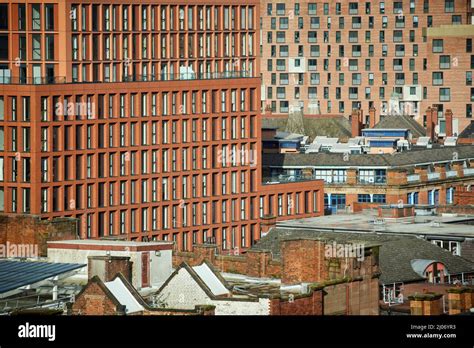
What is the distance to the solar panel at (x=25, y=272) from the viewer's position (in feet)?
256

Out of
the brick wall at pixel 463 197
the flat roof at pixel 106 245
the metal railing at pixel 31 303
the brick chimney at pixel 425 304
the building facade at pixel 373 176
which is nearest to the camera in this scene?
the brick chimney at pixel 425 304

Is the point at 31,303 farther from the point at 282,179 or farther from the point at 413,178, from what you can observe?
the point at 413,178

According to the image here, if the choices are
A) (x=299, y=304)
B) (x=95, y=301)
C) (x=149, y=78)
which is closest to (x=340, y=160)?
(x=149, y=78)

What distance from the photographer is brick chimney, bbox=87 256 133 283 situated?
87938mm

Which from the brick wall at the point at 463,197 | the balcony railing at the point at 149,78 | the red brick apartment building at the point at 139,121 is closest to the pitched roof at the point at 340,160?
the brick wall at the point at 463,197

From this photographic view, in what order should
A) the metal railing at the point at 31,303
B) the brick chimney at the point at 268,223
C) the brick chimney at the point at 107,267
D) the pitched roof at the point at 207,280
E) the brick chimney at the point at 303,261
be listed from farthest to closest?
the brick chimney at the point at 268,223
the brick chimney at the point at 303,261
the brick chimney at the point at 107,267
the pitched roof at the point at 207,280
the metal railing at the point at 31,303

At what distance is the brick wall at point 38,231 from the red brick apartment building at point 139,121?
84.1ft

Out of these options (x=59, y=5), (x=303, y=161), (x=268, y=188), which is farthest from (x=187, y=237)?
(x=303, y=161)

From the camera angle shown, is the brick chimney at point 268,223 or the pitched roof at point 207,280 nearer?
the pitched roof at point 207,280

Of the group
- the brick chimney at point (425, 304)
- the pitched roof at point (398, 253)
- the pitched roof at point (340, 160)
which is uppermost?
the pitched roof at point (340, 160)

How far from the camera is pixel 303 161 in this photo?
19388cm

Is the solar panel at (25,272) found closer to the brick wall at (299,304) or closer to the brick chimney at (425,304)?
the brick wall at (299,304)
